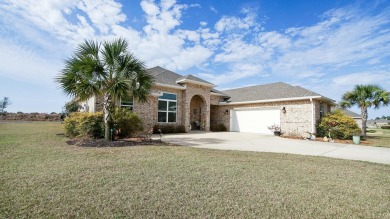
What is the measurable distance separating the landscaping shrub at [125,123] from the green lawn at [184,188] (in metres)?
5.29

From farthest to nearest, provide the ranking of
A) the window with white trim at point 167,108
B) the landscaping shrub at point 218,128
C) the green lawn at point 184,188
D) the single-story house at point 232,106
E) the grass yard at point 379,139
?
the landscaping shrub at point 218,128, the window with white trim at point 167,108, the single-story house at point 232,106, the grass yard at point 379,139, the green lawn at point 184,188

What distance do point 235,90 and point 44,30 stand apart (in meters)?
20.5

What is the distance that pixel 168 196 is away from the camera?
378 centimetres

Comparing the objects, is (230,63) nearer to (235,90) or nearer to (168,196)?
(235,90)

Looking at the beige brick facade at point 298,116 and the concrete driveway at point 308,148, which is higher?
the beige brick facade at point 298,116

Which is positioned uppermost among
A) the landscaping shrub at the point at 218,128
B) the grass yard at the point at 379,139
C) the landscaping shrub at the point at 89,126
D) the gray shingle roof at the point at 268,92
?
the gray shingle roof at the point at 268,92

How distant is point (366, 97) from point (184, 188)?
22740 millimetres

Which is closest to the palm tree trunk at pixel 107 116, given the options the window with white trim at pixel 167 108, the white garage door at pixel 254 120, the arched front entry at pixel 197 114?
the window with white trim at pixel 167 108

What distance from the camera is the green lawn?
3236 mm

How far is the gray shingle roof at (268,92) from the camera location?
18.0m

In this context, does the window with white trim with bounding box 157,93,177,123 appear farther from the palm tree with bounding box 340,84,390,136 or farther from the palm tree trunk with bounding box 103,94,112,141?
the palm tree with bounding box 340,84,390,136

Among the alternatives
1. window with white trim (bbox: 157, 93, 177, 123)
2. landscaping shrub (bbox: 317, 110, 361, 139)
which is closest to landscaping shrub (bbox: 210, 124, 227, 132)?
window with white trim (bbox: 157, 93, 177, 123)

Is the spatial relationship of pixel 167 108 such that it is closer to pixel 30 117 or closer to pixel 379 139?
pixel 379 139

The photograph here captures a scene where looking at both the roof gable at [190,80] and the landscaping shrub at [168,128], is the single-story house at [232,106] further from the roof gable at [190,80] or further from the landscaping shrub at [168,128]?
the landscaping shrub at [168,128]
